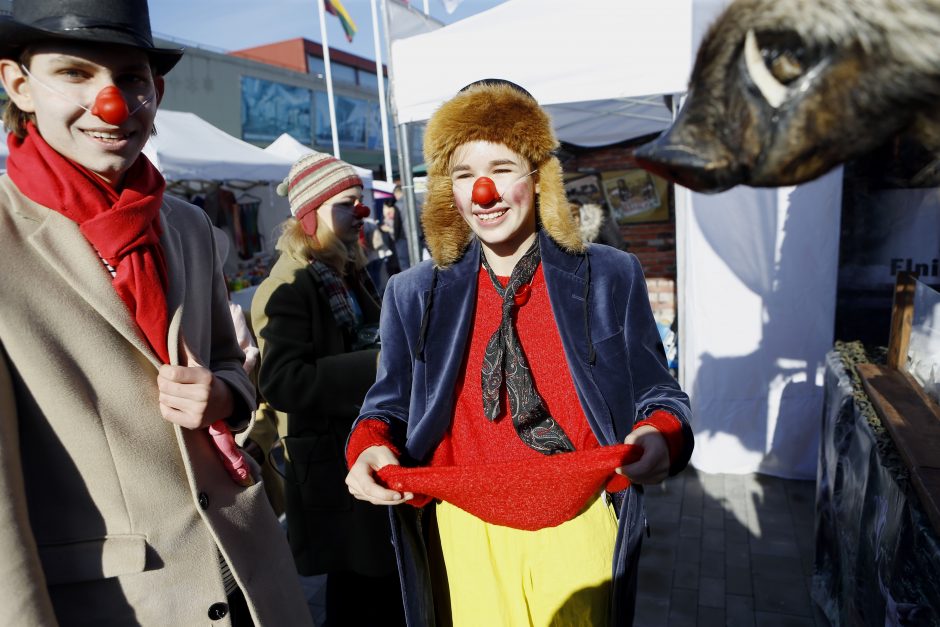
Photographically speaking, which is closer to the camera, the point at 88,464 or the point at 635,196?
the point at 88,464

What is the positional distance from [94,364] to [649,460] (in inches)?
47.7

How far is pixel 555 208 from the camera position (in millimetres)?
1667

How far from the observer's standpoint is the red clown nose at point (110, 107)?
1214mm

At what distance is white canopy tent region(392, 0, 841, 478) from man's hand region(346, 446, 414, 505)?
2.29 m

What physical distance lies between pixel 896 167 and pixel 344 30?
16700 millimetres

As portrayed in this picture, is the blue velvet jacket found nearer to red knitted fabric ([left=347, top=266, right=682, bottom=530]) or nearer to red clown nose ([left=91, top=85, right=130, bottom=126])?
red knitted fabric ([left=347, top=266, right=682, bottom=530])

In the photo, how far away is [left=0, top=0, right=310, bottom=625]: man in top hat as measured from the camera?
117cm

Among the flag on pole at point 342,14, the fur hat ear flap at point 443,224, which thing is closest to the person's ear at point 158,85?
the fur hat ear flap at point 443,224

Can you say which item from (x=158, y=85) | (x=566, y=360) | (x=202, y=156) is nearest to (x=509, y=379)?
(x=566, y=360)

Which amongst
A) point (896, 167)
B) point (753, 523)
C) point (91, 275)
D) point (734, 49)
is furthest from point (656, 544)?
Result: point (734, 49)

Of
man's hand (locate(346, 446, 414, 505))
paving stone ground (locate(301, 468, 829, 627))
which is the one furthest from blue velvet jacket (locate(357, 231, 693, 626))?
paving stone ground (locate(301, 468, 829, 627))

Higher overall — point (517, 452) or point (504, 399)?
point (504, 399)

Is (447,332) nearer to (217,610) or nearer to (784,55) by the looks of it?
(217,610)

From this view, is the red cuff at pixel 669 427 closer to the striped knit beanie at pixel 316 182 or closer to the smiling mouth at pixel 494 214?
the smiling mouth at pixel 494 214
